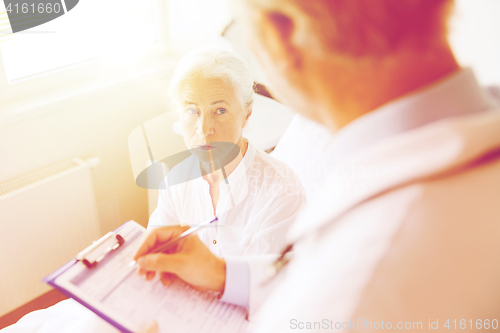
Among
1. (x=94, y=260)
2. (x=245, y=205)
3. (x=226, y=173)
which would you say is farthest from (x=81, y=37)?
(x=94, y=260)

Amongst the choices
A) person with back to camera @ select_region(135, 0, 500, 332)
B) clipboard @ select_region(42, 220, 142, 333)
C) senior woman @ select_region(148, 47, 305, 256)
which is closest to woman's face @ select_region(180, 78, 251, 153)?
senior woman @ select_region(148, 47, 305, 256)

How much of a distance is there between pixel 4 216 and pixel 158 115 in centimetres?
73

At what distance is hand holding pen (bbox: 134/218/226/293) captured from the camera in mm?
589

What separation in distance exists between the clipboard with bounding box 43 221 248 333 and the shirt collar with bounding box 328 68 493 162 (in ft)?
1.48

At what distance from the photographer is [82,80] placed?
1424 mm

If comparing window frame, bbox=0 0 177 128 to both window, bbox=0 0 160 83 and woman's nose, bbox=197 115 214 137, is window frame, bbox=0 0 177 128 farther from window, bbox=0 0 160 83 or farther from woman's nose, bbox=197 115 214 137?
woman's nose, bbox=197 115 214 137

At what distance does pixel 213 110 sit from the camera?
3.30ft

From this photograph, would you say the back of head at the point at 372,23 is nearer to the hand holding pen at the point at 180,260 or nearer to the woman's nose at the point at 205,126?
the hand holding pen at the point at 180,260

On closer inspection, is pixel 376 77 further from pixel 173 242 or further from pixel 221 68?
pixel 221 68

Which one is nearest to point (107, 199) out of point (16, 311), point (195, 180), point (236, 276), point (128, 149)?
point (128, 149)

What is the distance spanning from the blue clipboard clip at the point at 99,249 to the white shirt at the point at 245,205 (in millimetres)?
266

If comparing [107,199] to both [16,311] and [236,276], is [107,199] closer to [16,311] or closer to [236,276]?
[16,311]

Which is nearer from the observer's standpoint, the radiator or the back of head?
the back of head

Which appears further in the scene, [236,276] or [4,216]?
[4,216]
